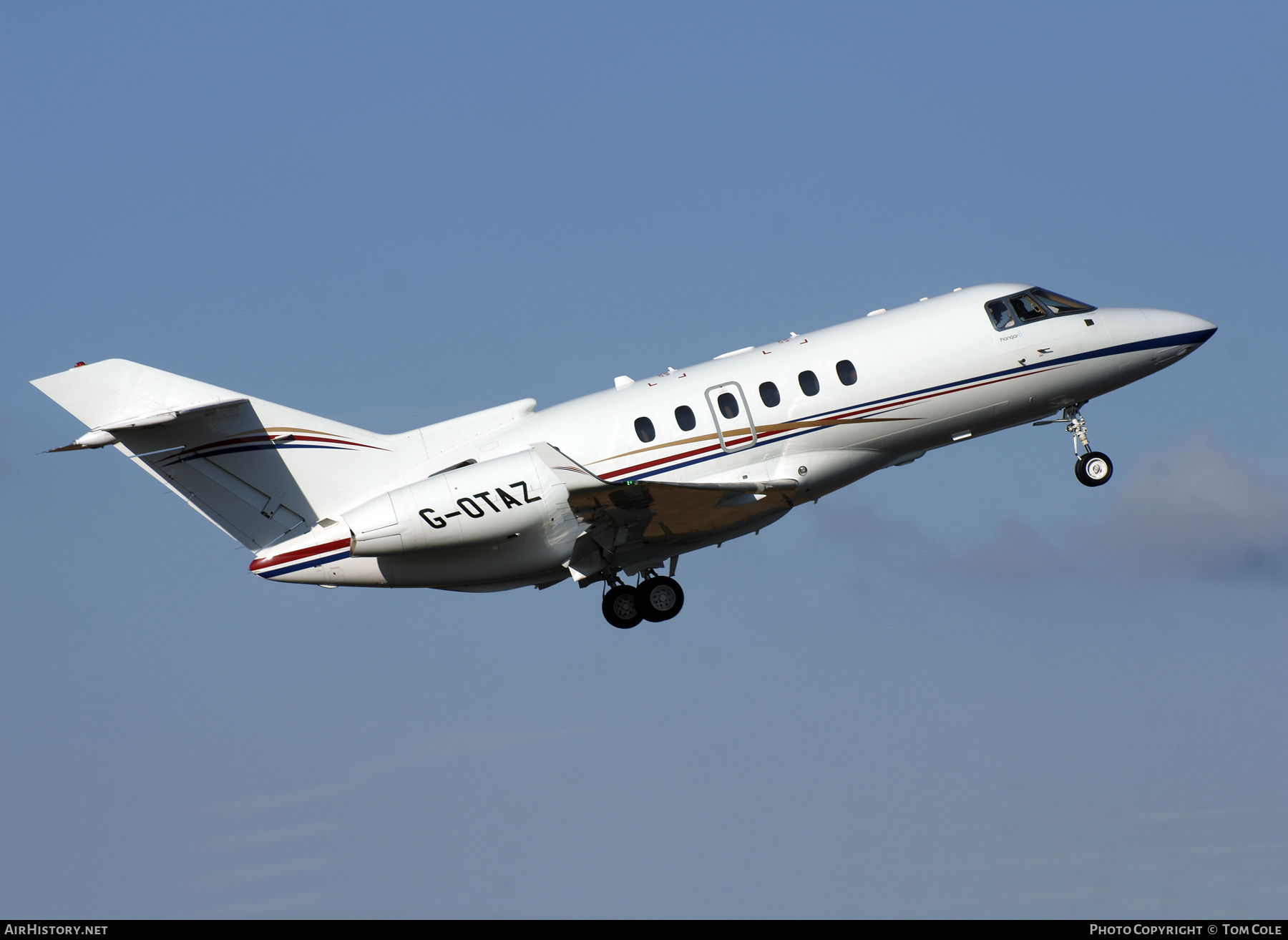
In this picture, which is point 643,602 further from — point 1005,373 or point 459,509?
point 1005,373

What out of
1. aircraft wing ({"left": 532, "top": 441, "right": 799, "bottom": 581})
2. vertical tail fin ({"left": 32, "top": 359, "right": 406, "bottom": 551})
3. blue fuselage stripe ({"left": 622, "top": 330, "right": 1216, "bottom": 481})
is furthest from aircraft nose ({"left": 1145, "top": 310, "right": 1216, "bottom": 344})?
vertical tail fin ({"left": 32, "top": 359, "right": 406, "bottom": 551})

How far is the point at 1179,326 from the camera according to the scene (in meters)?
24.4

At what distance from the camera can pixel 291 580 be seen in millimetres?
22016

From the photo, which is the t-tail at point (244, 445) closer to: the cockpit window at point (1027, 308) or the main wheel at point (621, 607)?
the main wheel at point (621, 607)

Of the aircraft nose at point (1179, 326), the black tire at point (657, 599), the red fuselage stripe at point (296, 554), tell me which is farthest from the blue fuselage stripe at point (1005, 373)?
the red fuselage stripe at point (296, 554)

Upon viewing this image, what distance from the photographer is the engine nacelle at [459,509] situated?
20516mm

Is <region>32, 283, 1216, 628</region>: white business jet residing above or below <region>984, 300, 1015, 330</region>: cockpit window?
below

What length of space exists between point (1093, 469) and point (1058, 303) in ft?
9.67

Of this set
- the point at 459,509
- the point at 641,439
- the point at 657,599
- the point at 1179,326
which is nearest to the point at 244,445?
the point at 459,509

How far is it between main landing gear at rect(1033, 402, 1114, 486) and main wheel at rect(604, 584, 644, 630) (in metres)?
7.67

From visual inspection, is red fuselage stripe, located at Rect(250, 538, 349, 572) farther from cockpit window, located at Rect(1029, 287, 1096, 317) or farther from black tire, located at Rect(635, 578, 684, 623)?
cockpit window, located at Rect(1029, 287, 1096, 317)

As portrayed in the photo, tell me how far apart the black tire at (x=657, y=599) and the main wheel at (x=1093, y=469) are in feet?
24.0

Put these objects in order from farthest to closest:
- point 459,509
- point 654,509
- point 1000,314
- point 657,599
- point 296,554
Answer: point 657,599 < point 1000,314 < point 296,554 < point 654,509 < point 459,509

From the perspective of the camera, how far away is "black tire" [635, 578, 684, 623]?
2361cm
